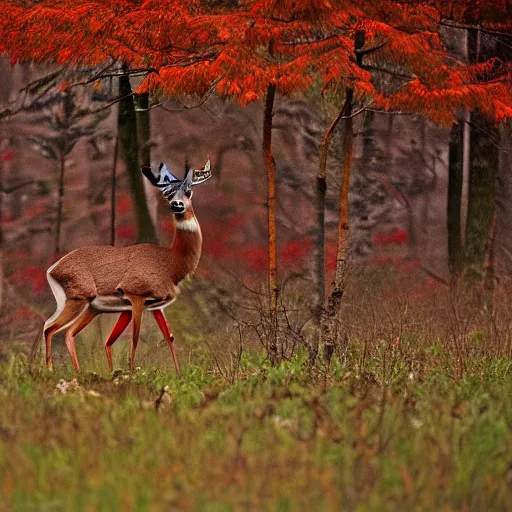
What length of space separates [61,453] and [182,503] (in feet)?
4.54

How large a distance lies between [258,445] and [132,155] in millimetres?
8749

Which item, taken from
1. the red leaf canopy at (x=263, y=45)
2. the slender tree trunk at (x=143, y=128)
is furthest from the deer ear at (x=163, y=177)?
the slender tree trunk at (x=143, y=128)

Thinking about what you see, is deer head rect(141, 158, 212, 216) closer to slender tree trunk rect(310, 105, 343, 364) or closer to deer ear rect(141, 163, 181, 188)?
deer ear rect(141, 163, 181, 188)

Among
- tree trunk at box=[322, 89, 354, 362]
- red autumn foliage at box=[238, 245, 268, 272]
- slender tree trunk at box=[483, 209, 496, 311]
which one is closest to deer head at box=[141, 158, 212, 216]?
tree trunk at box=[322, 89, 354, 362]

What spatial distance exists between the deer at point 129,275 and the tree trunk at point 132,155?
10.1ft

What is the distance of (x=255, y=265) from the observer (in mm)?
17250

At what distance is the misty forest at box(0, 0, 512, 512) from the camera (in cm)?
671

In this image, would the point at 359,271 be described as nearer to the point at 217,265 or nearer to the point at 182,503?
the point at 217,265

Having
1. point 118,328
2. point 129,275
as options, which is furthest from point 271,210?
point 118,328

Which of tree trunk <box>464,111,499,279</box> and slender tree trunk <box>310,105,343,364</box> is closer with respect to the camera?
slender tree trunk <box>310,105,343,364</box>

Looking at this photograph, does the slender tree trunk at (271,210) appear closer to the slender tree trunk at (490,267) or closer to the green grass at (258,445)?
the green grass at (258,445)

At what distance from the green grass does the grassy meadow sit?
0.04 ft

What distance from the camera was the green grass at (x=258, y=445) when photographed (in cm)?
599

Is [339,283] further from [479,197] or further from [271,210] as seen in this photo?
[479,197]
